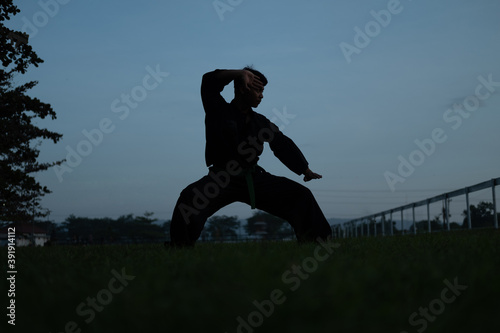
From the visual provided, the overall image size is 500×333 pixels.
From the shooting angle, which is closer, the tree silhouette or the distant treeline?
the tree silhouette

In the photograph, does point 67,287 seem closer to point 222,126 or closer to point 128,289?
point 128,289

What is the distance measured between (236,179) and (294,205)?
2.49 feet

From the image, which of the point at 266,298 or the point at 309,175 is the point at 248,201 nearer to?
the point at 309,175

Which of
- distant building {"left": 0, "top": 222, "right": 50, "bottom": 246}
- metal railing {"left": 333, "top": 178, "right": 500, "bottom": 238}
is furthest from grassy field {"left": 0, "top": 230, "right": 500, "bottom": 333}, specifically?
distant building {"left": 0, "top": 222, "right": 50, "bottom": 246}

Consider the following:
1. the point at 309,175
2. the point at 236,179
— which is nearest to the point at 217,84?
the point at 236,179

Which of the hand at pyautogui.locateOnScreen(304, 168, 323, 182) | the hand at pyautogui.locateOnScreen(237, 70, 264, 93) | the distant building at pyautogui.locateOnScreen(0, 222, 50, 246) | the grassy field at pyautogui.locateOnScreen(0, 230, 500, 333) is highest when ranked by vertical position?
the hand at pyautogui.locateOnScreen(237, 70, 264, 93)

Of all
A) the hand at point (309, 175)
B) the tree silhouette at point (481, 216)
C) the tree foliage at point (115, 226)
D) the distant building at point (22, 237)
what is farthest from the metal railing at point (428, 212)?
the tree foliage at point (115, 226)

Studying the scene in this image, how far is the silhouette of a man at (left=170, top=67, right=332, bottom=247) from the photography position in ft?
20.1

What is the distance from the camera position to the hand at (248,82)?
6055 millimetres

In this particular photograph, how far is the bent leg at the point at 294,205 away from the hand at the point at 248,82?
3.29ft

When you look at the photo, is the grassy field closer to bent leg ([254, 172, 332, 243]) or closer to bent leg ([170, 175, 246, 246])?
bent leg ([170, 175, 246, 246])

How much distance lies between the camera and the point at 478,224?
14.4 m

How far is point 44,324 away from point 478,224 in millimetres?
14070

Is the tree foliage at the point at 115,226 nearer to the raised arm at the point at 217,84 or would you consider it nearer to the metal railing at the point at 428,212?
the metal railing at the point at 428,212
